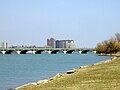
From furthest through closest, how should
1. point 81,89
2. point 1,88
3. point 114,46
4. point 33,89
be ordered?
1. point 114,46
2. point 1,88
3. point 33,89
4. point 81,89

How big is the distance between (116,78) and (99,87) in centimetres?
538

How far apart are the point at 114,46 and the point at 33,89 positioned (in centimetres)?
16227

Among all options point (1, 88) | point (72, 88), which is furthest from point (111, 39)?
point (72, 88)

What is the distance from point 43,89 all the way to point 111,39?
172756 millimetres

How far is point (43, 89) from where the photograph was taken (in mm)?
27734

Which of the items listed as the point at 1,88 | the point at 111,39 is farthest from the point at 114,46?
the point at 1,88

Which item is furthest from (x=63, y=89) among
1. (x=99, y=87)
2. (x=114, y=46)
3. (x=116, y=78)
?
(x=114, y=46)

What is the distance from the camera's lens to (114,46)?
623ft

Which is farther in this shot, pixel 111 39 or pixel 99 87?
pixel 111 39

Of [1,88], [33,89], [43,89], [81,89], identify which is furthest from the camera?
[1,88]

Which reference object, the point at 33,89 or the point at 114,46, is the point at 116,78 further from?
the point at 114,46

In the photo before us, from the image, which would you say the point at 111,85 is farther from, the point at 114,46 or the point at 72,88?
the point at 114,46

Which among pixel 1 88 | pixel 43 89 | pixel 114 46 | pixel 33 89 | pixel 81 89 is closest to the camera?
pixel 81 89

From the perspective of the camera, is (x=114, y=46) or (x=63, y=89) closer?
(x=63, y=89)
